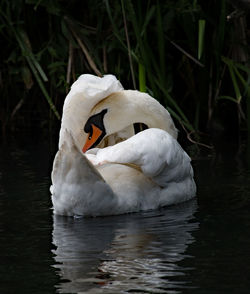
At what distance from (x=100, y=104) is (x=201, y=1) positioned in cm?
305

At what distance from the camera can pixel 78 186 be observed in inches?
216

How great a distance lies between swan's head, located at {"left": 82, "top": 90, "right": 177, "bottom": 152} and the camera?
6613mm

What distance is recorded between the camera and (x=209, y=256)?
4516 mm

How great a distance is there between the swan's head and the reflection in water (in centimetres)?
87

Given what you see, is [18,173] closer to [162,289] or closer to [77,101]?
[77,101]

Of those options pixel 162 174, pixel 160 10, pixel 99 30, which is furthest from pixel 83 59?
pixel 162 174

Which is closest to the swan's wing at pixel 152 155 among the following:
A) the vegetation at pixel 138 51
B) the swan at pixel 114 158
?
the swan at pixel 114 158

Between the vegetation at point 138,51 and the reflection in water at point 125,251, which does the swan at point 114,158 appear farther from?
the vegetation at point 138,51

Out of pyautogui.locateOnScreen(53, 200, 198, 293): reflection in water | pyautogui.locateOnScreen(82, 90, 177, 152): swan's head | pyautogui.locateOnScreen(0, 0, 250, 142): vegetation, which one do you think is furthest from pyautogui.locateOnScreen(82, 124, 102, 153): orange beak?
pyautogui.locateOnScreen(0, 0, 250, 142): vegetation

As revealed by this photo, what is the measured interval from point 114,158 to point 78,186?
325mm

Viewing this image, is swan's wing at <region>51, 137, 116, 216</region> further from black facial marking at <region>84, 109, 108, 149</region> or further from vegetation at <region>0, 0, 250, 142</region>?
vegetation at <region>0, 0, 250, 142</region>

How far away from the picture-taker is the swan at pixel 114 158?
5508 millimetres

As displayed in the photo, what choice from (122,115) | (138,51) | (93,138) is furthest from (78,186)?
(138,51)

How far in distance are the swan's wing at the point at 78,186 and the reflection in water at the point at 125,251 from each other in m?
0.09
